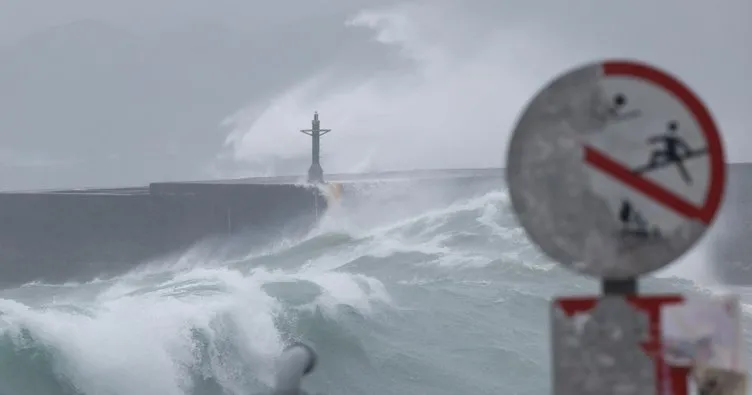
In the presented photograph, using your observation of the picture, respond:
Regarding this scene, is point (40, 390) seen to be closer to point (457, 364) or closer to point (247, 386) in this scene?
point (247, 386)

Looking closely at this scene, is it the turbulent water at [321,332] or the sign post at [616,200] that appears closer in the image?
the sign post at [616,200]

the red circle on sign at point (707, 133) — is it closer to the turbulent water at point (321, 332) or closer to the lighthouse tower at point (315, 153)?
the turbulent water at point (321, 332)

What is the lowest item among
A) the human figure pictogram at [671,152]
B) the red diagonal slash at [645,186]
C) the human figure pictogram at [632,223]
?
the human figure pictogram at [632,223]

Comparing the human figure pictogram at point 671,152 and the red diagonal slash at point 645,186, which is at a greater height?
the human figure pictogram at point 671,152

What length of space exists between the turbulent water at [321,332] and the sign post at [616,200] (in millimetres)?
8370

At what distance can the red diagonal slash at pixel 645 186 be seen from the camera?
1751 millimetres

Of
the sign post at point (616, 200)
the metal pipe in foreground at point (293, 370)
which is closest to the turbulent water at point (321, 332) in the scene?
the metal pipe in foreground at point (293, 370)

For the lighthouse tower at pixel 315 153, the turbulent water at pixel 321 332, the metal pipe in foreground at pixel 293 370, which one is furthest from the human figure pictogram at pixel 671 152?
the lighthouse tower at pixel 315 153

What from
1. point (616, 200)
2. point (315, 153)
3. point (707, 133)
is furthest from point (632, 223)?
point (315, 153)

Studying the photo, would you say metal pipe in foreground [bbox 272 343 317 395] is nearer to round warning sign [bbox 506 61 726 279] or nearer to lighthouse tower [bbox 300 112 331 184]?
round warning sign [bbox 506 61 726 279]

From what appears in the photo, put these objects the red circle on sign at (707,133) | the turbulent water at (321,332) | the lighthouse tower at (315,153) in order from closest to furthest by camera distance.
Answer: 1. the red circle on sign at (707,133)
2. the turbulent water at (321,332)
3. the lighthouse tower at (315,153)

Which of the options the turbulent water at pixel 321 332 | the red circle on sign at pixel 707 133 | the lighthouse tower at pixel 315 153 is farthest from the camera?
the lighthouse tower at pixel 315 153

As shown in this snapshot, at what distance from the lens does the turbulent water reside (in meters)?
11.0

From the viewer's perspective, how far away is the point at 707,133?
1753 millimetres
